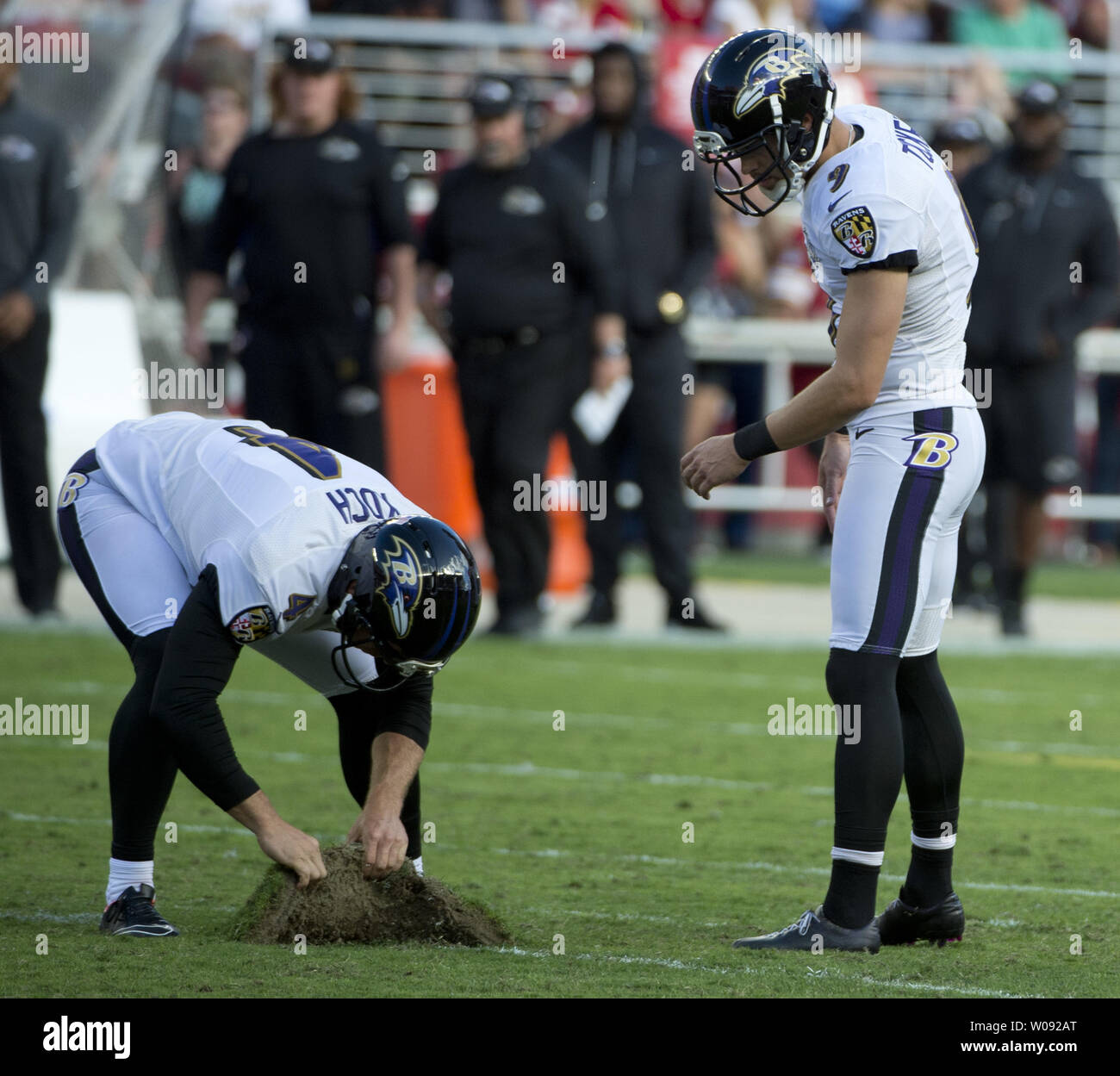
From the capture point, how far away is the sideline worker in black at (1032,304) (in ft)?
38.3

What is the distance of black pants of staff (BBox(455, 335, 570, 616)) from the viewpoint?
1101cm

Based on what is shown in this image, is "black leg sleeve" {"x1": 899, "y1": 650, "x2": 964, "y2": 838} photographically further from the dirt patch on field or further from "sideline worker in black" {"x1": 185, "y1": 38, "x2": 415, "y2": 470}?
"sideline worker in black" {"x1": 185, "y1": 38, "x2": 415, "y2": 470}

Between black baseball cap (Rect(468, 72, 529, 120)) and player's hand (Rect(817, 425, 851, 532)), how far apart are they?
592 centimetres

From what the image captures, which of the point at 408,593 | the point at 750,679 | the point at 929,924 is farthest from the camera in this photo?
the point at 750,679

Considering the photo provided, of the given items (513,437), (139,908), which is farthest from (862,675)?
(513,437)

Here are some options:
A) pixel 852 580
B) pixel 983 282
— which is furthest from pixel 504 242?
pixel 852 580

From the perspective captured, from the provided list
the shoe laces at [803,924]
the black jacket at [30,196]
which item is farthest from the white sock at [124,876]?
the black jacket at [30,196]

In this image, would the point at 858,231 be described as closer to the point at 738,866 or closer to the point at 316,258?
the point at 738,866

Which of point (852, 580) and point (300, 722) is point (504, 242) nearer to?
point (300, 722)

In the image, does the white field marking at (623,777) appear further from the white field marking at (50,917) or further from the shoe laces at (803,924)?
the white field marking at (50,917)

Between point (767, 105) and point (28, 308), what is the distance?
22.8 ft

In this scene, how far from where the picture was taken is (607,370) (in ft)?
36.3

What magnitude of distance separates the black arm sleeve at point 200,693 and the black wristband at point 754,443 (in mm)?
1296
